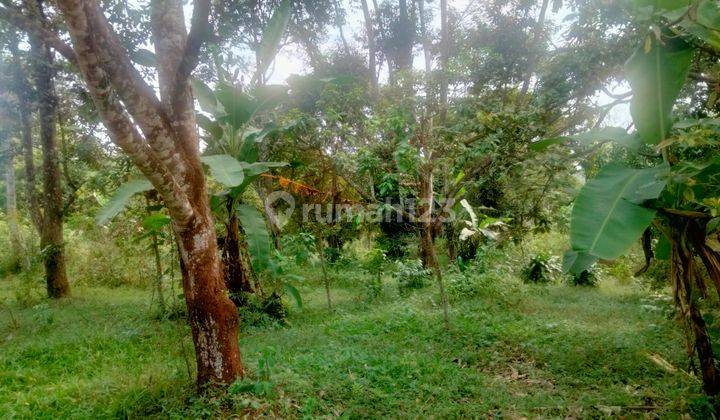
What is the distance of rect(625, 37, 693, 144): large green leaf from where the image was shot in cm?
248

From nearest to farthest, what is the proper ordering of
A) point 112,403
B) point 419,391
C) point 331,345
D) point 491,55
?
point 112,403, point 419,391, point 331,345, point 491,55

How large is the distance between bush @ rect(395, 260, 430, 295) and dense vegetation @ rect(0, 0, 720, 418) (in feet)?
0.15

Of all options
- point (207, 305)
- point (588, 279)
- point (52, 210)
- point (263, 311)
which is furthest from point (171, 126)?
point (588, 279)

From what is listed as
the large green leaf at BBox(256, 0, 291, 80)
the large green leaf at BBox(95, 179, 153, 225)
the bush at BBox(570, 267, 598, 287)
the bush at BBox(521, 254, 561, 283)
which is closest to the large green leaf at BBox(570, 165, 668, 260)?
the large green leaf at BBox(256, 0, 291, 80)

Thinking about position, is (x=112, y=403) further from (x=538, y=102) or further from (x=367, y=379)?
(x=538, y=102)

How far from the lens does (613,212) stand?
92.7 inches

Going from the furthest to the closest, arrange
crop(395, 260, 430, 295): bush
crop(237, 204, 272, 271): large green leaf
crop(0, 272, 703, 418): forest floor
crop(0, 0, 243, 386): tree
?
crop(395, 260, 430, 295): bush → crop(237, 204, 272, 271): large green leaf → crop(0, 272, 703, 418): forest floor → crop(0, 0, 243, 386): tree

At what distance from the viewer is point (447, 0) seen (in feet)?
35.1

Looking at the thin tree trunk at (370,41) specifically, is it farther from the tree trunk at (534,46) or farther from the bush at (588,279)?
the bush at (588,279)

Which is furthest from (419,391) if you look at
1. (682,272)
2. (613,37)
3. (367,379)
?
(613,37)

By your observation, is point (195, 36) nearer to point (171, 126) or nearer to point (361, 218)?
point (171, 126)

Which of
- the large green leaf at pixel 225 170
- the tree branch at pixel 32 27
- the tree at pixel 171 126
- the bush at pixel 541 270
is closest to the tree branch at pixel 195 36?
the tree at pixel 171 126

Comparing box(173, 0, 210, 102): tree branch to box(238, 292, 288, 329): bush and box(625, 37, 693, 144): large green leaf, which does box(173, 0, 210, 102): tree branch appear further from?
box(238, 292, 288, 329): bush

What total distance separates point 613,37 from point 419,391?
A: 4297 millimetres
